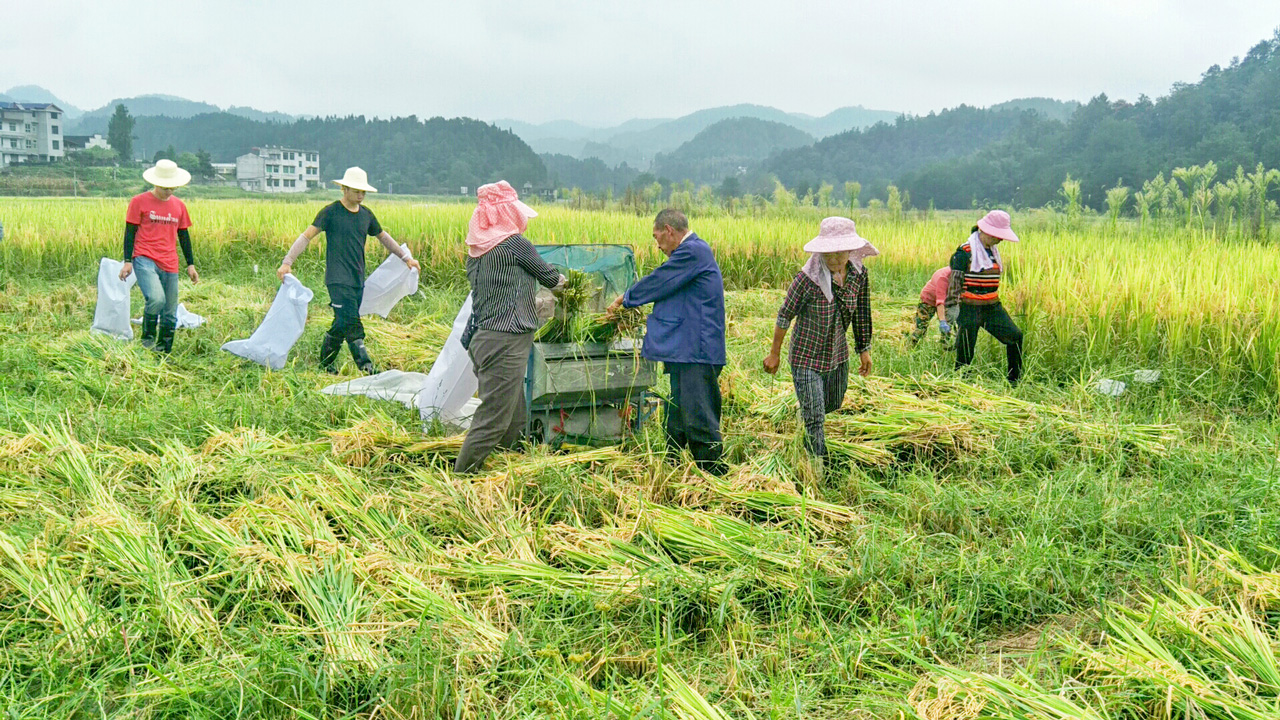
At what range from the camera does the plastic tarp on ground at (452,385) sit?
4727 millimetres

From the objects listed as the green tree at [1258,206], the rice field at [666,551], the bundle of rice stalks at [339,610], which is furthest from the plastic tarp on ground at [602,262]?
the green tree at [1258,206]

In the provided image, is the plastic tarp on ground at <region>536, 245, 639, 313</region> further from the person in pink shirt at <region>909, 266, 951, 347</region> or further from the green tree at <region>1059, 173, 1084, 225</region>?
the green tree at <region>1059, 173, 1084, 225</region>

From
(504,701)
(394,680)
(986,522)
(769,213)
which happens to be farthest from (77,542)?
(769,213)

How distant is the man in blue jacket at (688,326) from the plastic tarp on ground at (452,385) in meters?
0.94

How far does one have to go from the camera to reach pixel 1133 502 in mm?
3771

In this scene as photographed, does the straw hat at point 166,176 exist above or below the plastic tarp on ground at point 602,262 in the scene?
above

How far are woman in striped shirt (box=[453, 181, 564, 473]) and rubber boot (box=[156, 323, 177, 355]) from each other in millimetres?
3554

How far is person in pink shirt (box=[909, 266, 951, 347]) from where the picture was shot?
20.1 ft

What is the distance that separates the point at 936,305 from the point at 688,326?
3.18 metres

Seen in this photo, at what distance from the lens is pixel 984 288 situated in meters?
5.78

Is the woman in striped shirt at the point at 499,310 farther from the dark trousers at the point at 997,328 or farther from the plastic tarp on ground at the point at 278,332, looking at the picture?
the dark trousers at the point at 997,328

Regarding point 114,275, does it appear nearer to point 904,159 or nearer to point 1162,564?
point 1162,564

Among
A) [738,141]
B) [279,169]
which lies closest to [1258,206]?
[279,169]

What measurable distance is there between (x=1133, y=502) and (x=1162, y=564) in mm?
450
